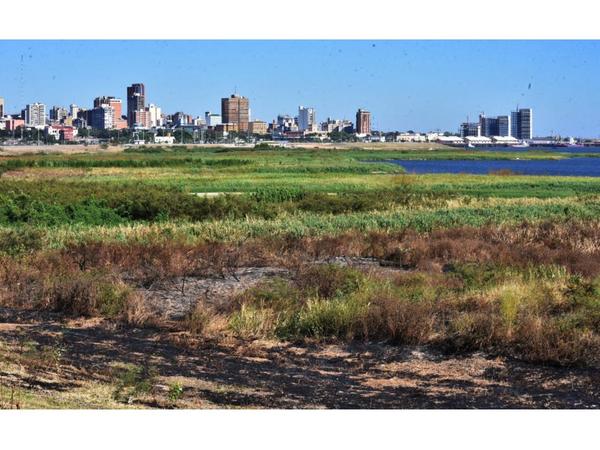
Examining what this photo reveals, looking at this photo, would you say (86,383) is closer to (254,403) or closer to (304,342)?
(254,403)

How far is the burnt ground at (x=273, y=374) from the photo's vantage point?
12258 mm

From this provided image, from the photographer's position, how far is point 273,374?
14.2m

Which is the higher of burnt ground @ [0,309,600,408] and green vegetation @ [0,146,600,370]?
green vegetation @ [0,146,600,370]

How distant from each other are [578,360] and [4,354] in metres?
10.1

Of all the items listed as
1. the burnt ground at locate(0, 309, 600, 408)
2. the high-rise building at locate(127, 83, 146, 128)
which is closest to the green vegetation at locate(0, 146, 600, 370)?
the burnt ground at locate(0, 309, 600, 408)

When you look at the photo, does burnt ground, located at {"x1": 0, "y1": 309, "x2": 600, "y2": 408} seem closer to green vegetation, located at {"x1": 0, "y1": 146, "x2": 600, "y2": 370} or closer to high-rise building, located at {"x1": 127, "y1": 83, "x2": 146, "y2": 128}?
green vegetation, located at {"x1": 0, "y1": 146, "x2": 600, "y2": 370}

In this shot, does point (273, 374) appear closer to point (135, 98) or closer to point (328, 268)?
point (328, 268)

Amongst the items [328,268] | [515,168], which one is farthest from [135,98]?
[328,268]

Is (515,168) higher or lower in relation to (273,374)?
higher

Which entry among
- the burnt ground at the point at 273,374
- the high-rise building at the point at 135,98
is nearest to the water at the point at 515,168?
the high-rise building at the point at 135,98

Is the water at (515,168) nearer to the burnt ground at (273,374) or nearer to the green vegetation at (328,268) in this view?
the green vegetation at (328,268)

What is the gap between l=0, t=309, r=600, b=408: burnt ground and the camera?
12.3m

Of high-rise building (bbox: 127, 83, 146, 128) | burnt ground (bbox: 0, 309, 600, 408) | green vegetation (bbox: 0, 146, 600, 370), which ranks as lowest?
burnt ground (bbox: 0, 309, 600, 408)

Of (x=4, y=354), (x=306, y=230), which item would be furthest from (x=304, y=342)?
(x=306, y=230)
